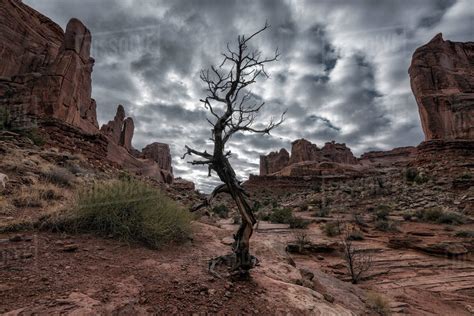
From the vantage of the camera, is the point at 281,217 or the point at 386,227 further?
the point at 281,217

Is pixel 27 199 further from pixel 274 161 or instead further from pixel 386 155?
pixel 386 155

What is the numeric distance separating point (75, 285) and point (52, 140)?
13217mm

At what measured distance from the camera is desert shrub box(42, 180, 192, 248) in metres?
3.71

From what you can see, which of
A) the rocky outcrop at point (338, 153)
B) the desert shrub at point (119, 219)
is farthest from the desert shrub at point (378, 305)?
the rocky outcrop at point (338, 153)

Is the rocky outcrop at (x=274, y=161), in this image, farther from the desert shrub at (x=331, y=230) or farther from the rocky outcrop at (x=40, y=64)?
the desert shrub at (x=331, y=230)

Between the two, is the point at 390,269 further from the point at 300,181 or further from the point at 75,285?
the point at 300,181

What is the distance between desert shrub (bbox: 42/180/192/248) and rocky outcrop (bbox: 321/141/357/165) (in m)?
74.6

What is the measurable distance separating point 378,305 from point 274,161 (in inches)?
2832

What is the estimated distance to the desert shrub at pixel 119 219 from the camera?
3.71 m

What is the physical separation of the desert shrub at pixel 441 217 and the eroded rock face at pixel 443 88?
22358 mm

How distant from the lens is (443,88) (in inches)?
1264

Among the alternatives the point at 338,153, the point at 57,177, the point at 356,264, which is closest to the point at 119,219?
the point at 57,177

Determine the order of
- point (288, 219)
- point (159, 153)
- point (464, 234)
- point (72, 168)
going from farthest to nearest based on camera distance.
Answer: point (159, 153)
point (288, 219)
point (464, 234)
point (72, 168)

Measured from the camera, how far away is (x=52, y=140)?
12523 millimetres
